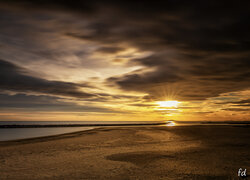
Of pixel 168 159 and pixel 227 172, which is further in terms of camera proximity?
pixel 168 159

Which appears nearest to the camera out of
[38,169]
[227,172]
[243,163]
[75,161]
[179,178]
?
[179,178]

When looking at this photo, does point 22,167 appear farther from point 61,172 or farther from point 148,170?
point 148,170

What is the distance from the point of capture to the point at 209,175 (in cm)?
972

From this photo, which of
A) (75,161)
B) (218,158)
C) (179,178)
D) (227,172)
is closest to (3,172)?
(75,161)

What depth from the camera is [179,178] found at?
30.5 feet

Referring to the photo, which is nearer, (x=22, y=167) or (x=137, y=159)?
(x=22, y=167)

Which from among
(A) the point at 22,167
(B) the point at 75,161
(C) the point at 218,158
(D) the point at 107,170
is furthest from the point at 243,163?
(A) the point at 22,167

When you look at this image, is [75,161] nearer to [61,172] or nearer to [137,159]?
[61,172]

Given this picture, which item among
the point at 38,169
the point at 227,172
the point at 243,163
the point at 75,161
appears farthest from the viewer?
the point at 75,161

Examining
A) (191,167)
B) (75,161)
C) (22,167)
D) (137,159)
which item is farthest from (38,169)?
(191,167)

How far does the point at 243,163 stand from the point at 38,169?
13.3m

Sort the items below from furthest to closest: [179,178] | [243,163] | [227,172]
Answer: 1. [243,163]
2. [227,172]
3. [179,178]

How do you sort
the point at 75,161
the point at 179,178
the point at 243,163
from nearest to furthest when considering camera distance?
the point at 179,178
the point at 243,163
the point at 75,161

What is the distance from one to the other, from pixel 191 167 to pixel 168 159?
95.1 inches
